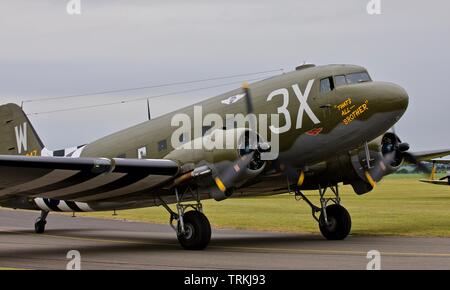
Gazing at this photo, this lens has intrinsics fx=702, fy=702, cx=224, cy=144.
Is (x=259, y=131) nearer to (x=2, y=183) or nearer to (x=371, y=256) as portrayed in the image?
(x=371, y=256)

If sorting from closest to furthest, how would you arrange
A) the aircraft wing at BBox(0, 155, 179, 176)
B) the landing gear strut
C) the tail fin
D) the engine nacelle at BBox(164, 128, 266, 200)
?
1. the aircraft wing at BBox(0, 155, 179, 176)
2. the engine nacelle at BBox(164, 128, 266, 200)
3. the tail fin
4. the landing gear strut

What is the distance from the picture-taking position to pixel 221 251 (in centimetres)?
1827

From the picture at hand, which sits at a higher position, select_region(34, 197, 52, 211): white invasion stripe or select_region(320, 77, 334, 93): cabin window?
select_region(320, 77, 334, 93): cabin window

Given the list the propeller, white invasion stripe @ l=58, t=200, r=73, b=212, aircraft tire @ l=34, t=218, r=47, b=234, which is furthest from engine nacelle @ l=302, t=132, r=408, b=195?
aircraft tire @ l=34, t=218, r=47, b=234

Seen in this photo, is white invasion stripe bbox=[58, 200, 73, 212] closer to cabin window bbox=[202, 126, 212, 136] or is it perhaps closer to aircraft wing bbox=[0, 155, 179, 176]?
aircraft wing bbox=[0, 155, 179, 176]

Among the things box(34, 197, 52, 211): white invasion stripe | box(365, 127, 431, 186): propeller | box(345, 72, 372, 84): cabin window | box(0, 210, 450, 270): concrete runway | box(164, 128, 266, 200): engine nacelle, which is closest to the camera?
box(0, 210, 450, 270): concrete runway

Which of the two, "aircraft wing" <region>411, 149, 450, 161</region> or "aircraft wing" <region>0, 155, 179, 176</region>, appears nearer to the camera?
"aircraft wing" <region>0, 155, 179, 176</region>

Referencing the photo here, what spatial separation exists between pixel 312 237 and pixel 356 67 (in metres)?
6.45

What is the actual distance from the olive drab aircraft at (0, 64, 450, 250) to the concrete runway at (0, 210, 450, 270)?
1.46 meters

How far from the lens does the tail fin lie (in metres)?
25.0

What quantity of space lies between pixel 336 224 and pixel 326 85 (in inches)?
205

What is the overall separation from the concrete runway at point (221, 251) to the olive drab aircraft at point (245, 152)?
146cm
